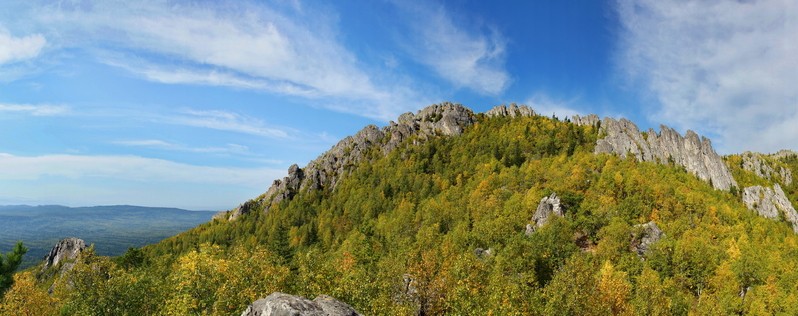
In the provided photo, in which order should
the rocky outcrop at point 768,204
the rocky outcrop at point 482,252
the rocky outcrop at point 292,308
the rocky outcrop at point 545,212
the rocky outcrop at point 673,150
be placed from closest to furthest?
the rocky outcrop at point 292,308 → the rocky outcrop at point 482,252 → the rocky outcrop at point 545,212 → the rocky outcrop at point 768,204 → the rocky outcrop at point 673,150

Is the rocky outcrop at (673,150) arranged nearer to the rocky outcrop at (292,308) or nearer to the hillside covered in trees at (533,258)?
the hillside covered in trees at (533,258)

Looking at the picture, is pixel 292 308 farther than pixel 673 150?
No

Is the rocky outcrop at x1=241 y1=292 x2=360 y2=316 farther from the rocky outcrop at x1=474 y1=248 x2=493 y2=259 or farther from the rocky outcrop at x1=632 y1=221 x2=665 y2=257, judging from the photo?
the rocky outcrop at x1=632 y1=221 x2=665 y2=257

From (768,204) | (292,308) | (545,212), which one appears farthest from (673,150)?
(292,308)

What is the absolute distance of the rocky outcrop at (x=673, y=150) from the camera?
180 meters

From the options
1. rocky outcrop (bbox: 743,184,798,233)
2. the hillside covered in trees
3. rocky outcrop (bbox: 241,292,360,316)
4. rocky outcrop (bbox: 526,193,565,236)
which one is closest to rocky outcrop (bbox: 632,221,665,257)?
the hillside covered in trees

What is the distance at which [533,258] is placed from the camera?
344 ft

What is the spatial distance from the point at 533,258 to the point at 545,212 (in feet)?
116

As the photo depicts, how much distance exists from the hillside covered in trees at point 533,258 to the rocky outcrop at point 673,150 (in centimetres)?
79

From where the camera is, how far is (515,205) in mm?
148375

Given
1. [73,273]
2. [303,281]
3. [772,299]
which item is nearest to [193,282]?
[303,281]

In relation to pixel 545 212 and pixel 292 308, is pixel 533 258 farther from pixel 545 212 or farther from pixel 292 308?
pixel 292 308

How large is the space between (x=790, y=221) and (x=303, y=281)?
210253mm

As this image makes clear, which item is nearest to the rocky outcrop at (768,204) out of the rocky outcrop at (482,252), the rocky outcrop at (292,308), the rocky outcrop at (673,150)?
the rocky outcrop at (673,150)
